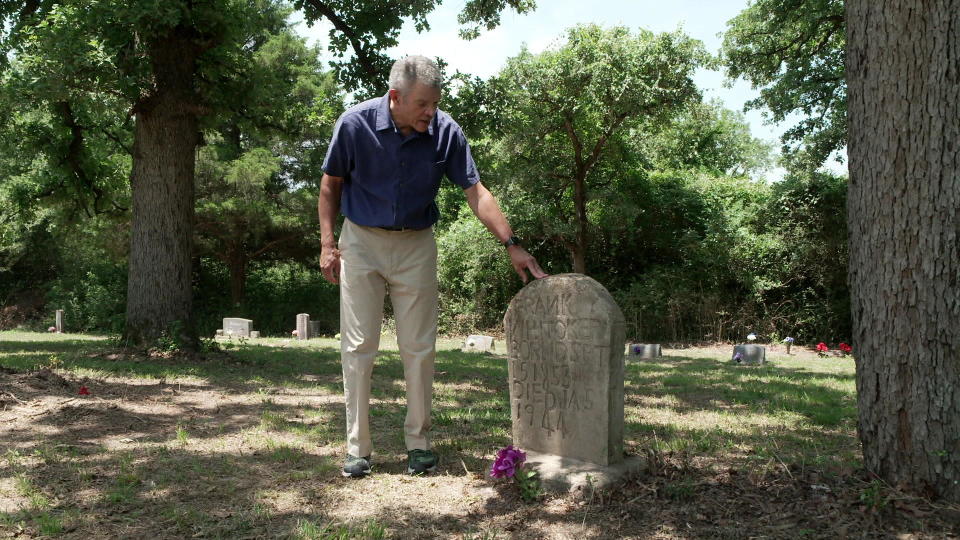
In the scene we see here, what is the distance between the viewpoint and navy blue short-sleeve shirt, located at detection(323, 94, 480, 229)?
3672mm

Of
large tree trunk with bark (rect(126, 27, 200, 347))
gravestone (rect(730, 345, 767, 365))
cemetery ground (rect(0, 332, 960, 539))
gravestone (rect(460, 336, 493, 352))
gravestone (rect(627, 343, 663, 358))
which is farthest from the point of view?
gravestone (rect(460, 336, 493, 352))

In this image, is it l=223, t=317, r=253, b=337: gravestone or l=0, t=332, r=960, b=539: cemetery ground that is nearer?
l=0, t=332, r=960, b=539: cemetery ground

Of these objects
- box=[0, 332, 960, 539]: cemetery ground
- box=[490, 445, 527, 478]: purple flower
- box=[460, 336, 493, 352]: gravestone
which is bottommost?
box=[0, 332, 960, 539]: cemetery ground

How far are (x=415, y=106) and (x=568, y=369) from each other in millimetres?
1596

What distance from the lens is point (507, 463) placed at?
11.6ft

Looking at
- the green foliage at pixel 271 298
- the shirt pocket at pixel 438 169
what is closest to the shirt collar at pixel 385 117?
the shirt pocket at pixel 438 169

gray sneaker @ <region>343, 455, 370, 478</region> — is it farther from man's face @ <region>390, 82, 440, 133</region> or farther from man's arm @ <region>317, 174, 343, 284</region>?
man's face @ <region>390, 82, 440, 133</region>

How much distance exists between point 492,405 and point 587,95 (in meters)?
11.4

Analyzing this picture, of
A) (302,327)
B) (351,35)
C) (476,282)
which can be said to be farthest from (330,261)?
(476,282)

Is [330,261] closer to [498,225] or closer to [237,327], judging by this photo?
[498,225]

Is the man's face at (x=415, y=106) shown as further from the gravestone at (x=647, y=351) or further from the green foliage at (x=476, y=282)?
the green foliage at (x=476, y=282)

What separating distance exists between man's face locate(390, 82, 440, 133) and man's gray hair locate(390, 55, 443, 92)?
21mm

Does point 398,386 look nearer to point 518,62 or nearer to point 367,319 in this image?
point 367,319

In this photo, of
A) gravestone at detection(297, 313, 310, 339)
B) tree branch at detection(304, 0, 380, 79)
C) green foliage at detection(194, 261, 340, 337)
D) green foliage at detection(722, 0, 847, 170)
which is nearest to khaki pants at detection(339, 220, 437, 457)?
tree branch at detection(304, 0, 380, 79)
